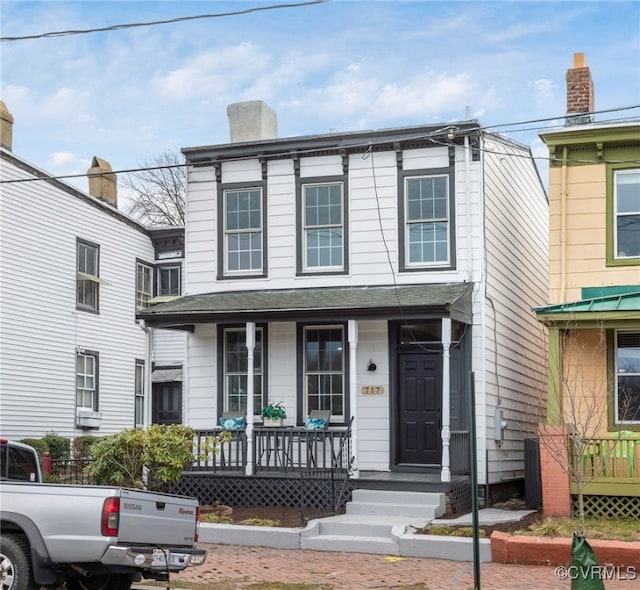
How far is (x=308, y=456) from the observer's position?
16438mm

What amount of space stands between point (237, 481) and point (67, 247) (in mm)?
11265

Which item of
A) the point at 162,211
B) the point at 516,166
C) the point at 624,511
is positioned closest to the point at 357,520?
the point at 624,511

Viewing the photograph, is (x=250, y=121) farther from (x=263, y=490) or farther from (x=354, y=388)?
(x=263, y=490)

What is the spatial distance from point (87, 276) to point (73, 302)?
2.82 feet

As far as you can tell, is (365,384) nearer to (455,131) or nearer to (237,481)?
(237,481)

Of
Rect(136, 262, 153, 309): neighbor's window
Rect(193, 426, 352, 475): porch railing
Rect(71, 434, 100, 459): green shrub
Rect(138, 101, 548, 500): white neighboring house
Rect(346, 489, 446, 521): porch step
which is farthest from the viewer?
Rect(136, 262, 153, 309): neighbor's window

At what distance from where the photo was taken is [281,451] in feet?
58.4

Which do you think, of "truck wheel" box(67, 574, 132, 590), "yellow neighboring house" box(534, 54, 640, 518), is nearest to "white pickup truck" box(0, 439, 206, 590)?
"truck wheel" box(67, 574, 132, 590)

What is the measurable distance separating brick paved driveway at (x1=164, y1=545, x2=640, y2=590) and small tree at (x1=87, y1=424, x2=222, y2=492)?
1.83 metres

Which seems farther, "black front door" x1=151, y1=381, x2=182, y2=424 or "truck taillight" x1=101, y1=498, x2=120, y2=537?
"black front door" x1=151, y1=381, x2=182, y2=424

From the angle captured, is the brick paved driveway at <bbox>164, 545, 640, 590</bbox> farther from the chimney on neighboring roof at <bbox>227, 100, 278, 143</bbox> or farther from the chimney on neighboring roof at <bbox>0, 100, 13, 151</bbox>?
the chimney on neighboring roof at <bbox>0, 100, 13, 151</bbox>

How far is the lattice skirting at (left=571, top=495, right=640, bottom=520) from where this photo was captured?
1530cm

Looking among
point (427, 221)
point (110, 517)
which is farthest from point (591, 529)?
point (110, 517)

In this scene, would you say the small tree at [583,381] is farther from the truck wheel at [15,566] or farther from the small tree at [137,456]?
the truck wheel at [15,566]
